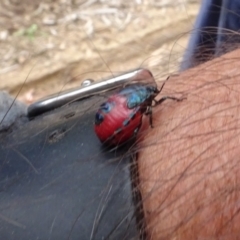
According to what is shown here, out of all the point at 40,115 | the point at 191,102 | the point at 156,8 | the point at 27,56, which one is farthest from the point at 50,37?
the point at 191,102

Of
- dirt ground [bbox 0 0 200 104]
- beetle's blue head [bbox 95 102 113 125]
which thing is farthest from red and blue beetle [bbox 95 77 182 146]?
dirt ground [bbox 0 0 200 104]

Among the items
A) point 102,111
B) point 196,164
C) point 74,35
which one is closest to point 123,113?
point 102,111

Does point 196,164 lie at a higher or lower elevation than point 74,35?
higher

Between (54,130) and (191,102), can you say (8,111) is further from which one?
(191,102)

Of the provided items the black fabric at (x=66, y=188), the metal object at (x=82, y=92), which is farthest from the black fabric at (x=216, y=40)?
the black fabric at (x=66, y=188)

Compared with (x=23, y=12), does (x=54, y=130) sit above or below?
above

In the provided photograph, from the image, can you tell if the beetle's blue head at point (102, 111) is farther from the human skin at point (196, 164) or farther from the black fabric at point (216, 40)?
the black fabric at point (216, 40)

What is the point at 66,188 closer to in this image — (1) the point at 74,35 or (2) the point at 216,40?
(2) the point at 216,40
